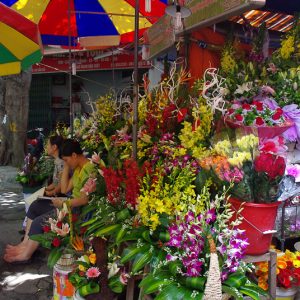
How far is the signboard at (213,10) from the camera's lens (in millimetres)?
1875

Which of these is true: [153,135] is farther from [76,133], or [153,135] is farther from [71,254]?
[76,133]

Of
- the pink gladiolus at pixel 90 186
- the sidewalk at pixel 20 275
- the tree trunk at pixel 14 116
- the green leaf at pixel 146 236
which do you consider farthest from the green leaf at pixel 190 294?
the tree trunk at pixel 14 116

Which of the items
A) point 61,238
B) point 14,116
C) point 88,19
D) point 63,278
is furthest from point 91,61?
point 63,278

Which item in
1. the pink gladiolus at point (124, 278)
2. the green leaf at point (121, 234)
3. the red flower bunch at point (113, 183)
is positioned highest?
the red flower bunch at point (113, 183)

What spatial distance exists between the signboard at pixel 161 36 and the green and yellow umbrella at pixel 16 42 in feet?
3.35

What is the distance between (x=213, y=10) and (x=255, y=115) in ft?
2.58

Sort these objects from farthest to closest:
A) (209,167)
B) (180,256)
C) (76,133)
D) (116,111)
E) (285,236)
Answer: (76,133), (116,111), (285,236), (209,167), (180,256)

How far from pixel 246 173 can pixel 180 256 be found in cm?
57

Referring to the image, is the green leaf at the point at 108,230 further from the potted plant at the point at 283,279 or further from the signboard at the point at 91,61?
the signboard at the point at 91,61

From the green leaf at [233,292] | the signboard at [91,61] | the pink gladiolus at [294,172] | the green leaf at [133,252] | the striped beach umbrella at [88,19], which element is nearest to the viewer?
the green leaf at [233,292]

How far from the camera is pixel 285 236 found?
9.74 ft

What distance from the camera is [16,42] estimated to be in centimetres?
354

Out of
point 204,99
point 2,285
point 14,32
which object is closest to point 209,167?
point 204,99

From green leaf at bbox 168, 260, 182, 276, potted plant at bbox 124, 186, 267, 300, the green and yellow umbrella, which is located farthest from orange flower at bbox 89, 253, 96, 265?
the green and yellow umbrella
